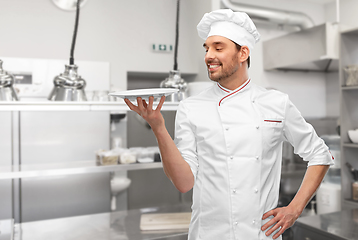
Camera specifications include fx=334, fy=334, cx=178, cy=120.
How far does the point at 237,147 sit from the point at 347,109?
80.8 inches

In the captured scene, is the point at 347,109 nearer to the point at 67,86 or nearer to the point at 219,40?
the point at 219,40

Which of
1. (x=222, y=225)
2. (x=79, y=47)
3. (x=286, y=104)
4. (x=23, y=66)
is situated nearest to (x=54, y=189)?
(x=23, y=66)

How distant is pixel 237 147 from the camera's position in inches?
44.4

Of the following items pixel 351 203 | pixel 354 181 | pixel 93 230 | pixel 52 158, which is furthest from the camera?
pixel 354 181

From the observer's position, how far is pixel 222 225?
1.12 metres

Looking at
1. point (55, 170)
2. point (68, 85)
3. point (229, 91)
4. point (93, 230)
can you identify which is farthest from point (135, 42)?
point (229, 91)

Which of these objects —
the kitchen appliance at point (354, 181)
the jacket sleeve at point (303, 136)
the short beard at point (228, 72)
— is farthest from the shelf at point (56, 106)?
the kitchen appliance at point (354, 181)

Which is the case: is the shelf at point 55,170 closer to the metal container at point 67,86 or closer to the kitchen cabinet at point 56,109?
the kitchen cabinet at point 56,109

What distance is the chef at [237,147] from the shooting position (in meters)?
1.11

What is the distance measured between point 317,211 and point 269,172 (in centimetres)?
208

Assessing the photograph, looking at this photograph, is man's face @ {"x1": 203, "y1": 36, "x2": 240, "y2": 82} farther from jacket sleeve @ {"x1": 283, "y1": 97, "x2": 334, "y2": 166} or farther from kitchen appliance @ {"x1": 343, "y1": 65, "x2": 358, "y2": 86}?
kitchen appliance @ {"x1": 343, "y1": 65, "x2": 358, "y2": 86}

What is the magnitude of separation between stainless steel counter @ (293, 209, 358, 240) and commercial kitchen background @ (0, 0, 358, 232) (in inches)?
54.3

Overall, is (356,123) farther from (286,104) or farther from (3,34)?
(3,34)

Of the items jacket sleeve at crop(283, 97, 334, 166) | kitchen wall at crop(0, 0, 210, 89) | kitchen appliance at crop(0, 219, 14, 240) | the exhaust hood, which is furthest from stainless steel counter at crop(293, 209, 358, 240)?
kitchen wall at crop(0, 0, 210, 89)
